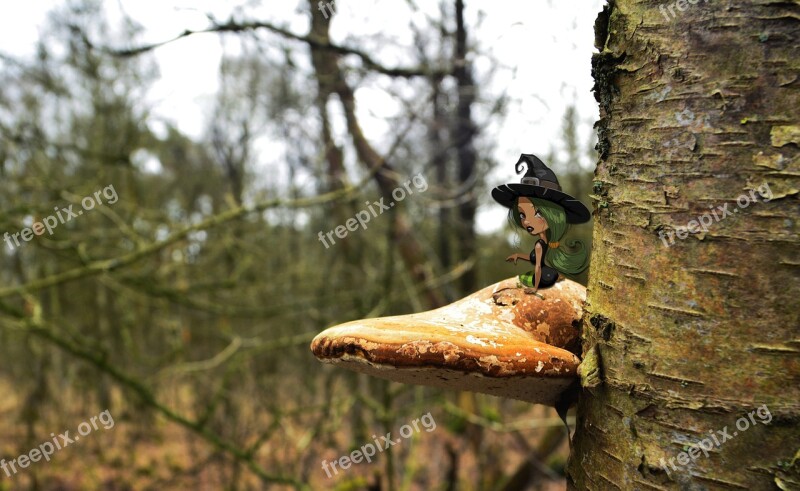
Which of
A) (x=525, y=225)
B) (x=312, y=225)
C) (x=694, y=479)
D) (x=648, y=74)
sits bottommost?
(x=312, y=225)

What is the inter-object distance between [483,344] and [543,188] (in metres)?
0.36

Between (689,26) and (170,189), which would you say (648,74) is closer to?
(689,26)

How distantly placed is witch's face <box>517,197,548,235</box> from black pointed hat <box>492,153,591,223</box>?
0.8 inches

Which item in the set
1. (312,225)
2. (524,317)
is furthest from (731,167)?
(312,225)

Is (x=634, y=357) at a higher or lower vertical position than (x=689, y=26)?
lower

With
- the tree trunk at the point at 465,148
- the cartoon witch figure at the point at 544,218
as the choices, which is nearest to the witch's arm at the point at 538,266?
the cartoon witch figure at the point at 544,218

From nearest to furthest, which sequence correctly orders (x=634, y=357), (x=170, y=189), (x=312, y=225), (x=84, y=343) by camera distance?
(x=634, y=357) → (x=84, y=343) → (x=312, y=225) → (x=170, y=189)

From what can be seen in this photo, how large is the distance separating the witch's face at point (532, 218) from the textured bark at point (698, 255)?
0.48 ft

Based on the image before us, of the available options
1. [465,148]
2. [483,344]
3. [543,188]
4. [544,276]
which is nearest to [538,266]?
[544,276]

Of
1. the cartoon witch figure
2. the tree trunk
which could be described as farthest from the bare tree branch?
the cartoon witch figure

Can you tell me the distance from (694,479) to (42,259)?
964 centimetres

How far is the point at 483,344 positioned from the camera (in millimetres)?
1038

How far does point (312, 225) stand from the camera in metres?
11.5

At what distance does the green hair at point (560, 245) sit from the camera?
3.96 feet
